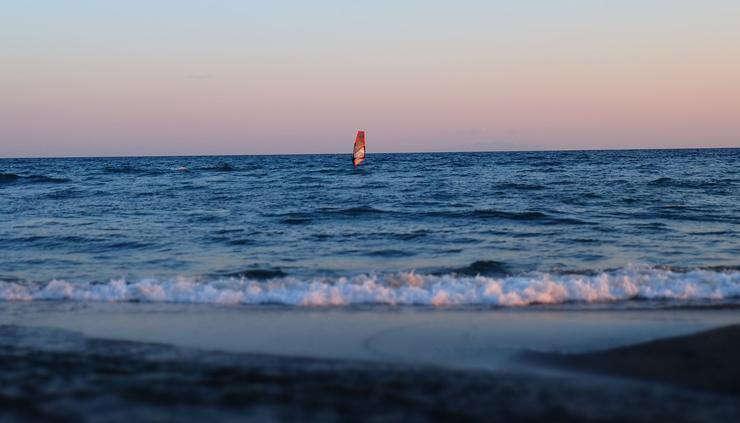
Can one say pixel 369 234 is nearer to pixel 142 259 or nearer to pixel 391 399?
pixel 142 259

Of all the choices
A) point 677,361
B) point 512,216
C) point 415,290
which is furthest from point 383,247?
point 677,361

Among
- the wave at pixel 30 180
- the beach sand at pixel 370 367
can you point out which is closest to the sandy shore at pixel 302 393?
the beach sand at pixel 370 367

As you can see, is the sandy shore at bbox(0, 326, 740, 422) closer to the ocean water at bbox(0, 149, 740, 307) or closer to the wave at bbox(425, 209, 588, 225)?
the ocean water at bbox(0, 149, 740, 307)

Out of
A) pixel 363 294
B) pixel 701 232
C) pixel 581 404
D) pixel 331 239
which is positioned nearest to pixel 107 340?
pixel 363 294

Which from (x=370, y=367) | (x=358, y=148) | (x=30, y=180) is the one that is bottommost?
(x=370, y=367)

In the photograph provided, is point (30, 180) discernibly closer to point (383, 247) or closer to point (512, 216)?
point (512, 216)

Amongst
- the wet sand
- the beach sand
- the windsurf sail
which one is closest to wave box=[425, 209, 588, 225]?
the beach sand

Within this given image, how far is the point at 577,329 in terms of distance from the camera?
7.17 metres

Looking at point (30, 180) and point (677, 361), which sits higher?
point (30, 180)

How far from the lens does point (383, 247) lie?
1377 centimetres

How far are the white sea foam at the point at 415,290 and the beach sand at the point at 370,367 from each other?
2.24 ft

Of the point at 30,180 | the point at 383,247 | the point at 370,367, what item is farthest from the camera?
the point at 30,180

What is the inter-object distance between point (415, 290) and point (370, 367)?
3.58 metres

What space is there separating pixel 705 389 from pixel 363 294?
15.7ft
